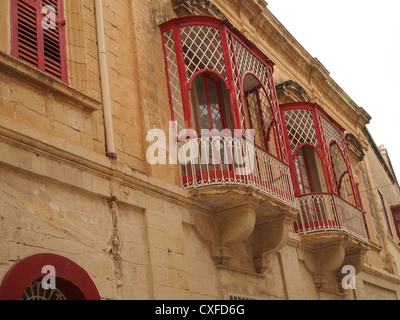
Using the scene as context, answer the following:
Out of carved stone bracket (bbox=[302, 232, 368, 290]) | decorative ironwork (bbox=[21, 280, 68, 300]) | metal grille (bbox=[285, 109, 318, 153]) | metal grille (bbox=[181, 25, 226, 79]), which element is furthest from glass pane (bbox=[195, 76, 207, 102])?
decorative ironwork (bbox=[21, 280, 68, 300])

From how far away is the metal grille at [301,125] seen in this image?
1191 centimetres

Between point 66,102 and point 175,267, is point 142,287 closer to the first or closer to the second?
point 175,267

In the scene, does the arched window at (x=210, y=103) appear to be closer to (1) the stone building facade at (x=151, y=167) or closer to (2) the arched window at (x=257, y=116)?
(1) the stone building facade at (x=151, y=167)

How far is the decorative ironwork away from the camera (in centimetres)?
551

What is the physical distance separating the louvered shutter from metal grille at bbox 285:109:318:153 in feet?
19.5

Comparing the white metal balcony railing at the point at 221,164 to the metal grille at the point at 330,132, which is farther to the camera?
the metal grille at the point at 330,132

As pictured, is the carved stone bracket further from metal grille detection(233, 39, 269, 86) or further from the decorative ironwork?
the decorative ironwork

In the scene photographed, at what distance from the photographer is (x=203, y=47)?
935cm

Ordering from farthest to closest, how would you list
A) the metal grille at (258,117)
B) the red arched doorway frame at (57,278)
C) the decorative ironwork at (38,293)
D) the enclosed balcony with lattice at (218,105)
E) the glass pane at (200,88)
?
the metal grille at (258,117) < the glass pane at (200,88) < the enclosed balcony with lattice at (218,105) < the decorative ironwork at (38,293) < the red arched doorway frame at (57,278)

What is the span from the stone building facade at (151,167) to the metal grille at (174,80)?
0.07ft

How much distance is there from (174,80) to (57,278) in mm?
4221

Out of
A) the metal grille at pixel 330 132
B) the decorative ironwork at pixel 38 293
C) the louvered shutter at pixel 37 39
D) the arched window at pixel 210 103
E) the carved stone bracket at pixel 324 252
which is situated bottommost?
the decorative ironwork at pixel 38 293

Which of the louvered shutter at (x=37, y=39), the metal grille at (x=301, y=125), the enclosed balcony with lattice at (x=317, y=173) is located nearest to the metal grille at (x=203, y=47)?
the louvered shutter at (x=37, y=39)
